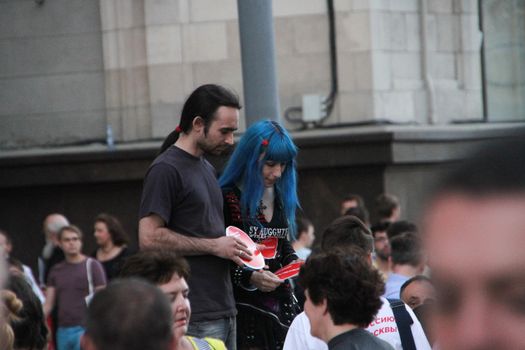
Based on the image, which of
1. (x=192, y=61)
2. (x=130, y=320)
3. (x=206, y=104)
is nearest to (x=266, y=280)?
(x=206, y=104)

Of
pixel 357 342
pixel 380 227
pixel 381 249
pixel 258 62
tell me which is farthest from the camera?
pixel 380 227

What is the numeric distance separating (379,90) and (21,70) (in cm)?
434

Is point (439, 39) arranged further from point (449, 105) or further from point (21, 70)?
point (21, 70)

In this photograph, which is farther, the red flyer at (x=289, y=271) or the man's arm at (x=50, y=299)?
the man's arm at (x=50, y=299)

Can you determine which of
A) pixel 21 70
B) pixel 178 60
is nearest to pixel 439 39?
pixel 178 60

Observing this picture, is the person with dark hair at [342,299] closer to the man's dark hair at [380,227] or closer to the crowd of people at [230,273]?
the crowd of people at [230,273]

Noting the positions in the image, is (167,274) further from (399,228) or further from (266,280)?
(399,228)

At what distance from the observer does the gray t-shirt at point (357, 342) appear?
4656 mm

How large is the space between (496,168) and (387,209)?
35.4ft

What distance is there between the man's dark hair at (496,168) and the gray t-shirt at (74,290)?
10.5m

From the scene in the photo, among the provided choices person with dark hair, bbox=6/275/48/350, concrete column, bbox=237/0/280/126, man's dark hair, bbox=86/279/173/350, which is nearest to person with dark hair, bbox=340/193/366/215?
concrete column, bbox=237/0/280/126

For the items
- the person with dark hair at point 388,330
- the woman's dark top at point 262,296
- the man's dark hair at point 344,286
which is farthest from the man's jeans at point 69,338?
the man's dark hair at point 344,286

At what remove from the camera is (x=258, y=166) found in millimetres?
6094

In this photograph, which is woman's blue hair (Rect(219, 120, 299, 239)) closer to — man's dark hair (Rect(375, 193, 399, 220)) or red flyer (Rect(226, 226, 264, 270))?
red flyer (Rect(226, 226, 264, 270))
